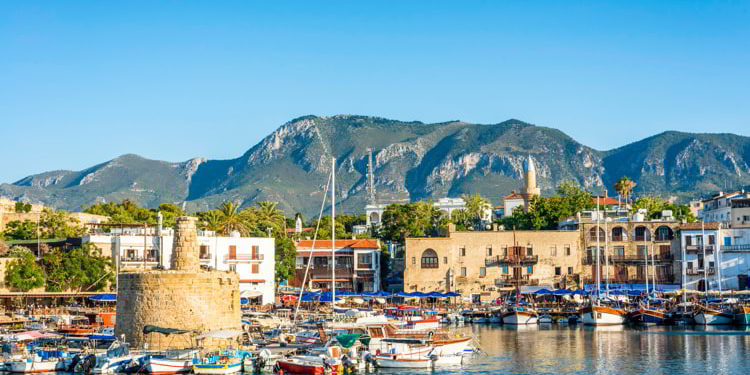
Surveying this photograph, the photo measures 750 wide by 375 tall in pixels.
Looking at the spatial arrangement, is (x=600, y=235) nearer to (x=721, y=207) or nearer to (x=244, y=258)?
(x=721, y=207)

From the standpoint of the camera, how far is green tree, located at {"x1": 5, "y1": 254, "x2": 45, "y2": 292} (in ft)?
237

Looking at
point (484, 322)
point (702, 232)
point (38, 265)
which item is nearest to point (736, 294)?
point (702, 232)

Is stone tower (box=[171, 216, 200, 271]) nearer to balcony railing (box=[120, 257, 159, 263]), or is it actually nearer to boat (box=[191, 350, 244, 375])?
boat (box=[191, 350, 244, 375])

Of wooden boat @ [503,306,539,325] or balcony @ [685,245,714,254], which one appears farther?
balcony @ [685,245,714,254]

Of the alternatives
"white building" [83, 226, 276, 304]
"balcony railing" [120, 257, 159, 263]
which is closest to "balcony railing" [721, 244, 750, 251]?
"white building" [83, 226, 276, 304]

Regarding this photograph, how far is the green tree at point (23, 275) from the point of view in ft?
237

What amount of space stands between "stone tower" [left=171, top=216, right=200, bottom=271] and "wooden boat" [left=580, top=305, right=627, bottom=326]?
3809 cm

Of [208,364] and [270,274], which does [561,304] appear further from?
[208,364]

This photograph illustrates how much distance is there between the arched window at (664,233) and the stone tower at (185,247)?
202 ft

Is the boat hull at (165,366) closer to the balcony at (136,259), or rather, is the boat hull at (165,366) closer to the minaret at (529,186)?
the balcony at (136,259)

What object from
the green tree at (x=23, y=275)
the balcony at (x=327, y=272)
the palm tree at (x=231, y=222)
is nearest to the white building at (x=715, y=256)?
the balcony at (x=327, y=272)

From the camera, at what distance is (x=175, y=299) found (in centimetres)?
4641

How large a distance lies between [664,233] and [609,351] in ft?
145

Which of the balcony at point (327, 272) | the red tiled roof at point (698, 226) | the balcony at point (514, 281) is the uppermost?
the red tiled roof at point (698, 226)
